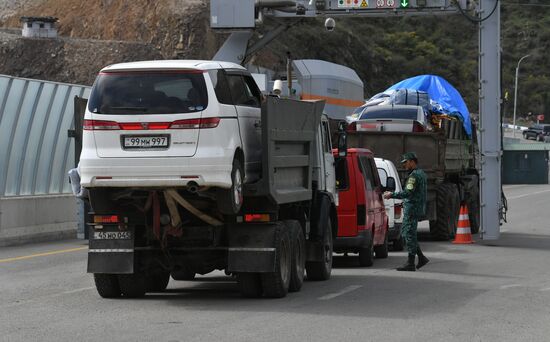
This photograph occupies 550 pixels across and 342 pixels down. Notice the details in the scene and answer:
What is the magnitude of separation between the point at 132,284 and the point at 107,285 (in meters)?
0.31

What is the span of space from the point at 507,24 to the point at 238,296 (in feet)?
402

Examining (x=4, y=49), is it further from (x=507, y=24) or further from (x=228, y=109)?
(x=507, y=24)

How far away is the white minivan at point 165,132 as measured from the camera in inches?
476

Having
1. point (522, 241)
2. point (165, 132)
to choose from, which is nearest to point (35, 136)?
point (522, 241)

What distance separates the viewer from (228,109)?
1249 centimetres

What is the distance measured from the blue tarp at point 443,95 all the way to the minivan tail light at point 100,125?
18.1m

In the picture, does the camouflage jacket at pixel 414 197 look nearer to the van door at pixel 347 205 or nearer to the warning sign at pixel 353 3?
the van door at pixel 347 205

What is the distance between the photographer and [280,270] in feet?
42.7

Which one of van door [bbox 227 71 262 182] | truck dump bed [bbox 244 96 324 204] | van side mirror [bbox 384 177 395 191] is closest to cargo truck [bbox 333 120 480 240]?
van side mirror [bbox 384 177 395 191]

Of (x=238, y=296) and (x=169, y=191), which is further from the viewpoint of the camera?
(x=238, y=296)

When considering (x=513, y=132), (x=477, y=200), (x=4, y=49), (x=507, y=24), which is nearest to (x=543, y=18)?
(x=507, y=24)

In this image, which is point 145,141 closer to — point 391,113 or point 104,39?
point 391,113

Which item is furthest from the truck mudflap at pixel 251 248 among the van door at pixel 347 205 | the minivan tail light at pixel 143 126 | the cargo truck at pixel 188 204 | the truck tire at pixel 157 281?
the van door at pixel 347 205

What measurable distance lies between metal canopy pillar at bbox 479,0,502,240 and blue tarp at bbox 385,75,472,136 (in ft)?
15.5
